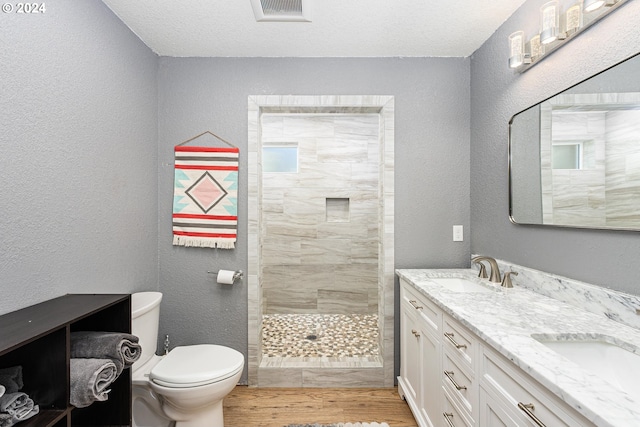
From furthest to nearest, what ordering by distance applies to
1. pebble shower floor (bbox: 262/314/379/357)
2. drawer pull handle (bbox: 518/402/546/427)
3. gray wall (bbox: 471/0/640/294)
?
pebble shower floor (bbox: 262/314/379/357) < gray wall (bbox: 471/0/640/294) < drawer pull handle (bbox: 518/402/546/427)

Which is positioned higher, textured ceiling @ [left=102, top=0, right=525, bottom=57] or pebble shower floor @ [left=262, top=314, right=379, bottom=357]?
textured ceiling @ [left=102, top=0, right=525, bottom=57]

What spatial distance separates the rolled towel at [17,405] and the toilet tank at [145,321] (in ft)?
2.15

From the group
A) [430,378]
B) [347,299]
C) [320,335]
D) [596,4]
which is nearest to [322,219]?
[347,299]

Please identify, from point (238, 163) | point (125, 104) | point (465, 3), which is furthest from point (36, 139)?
point (465, 3)

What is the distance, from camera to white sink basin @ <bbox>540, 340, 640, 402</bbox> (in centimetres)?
94

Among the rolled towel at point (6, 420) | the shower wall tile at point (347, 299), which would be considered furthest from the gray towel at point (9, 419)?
the shower wall tile at point (347, 299)

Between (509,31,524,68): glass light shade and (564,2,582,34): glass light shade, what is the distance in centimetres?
27

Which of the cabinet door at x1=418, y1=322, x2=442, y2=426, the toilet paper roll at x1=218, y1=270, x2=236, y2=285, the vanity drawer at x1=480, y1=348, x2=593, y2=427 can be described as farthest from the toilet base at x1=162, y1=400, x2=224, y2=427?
the vanity drawer at x1=480, y1=348, x2=593, y2=427

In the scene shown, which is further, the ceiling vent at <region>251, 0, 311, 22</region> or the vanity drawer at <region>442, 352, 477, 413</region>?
the ceiling vent at <region>251, 0, 311, 22</region>

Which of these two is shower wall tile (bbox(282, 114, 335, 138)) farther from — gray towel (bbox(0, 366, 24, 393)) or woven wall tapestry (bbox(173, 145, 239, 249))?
gray towel (bbox(0, 366, 24, 393))

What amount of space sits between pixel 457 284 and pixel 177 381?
1.76 m

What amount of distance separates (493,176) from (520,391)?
1486 millimetres

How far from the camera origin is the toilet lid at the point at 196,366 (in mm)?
1562

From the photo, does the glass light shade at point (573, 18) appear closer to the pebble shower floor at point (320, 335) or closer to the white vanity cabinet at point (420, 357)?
the white vanity cabinet at point (420, 357)
